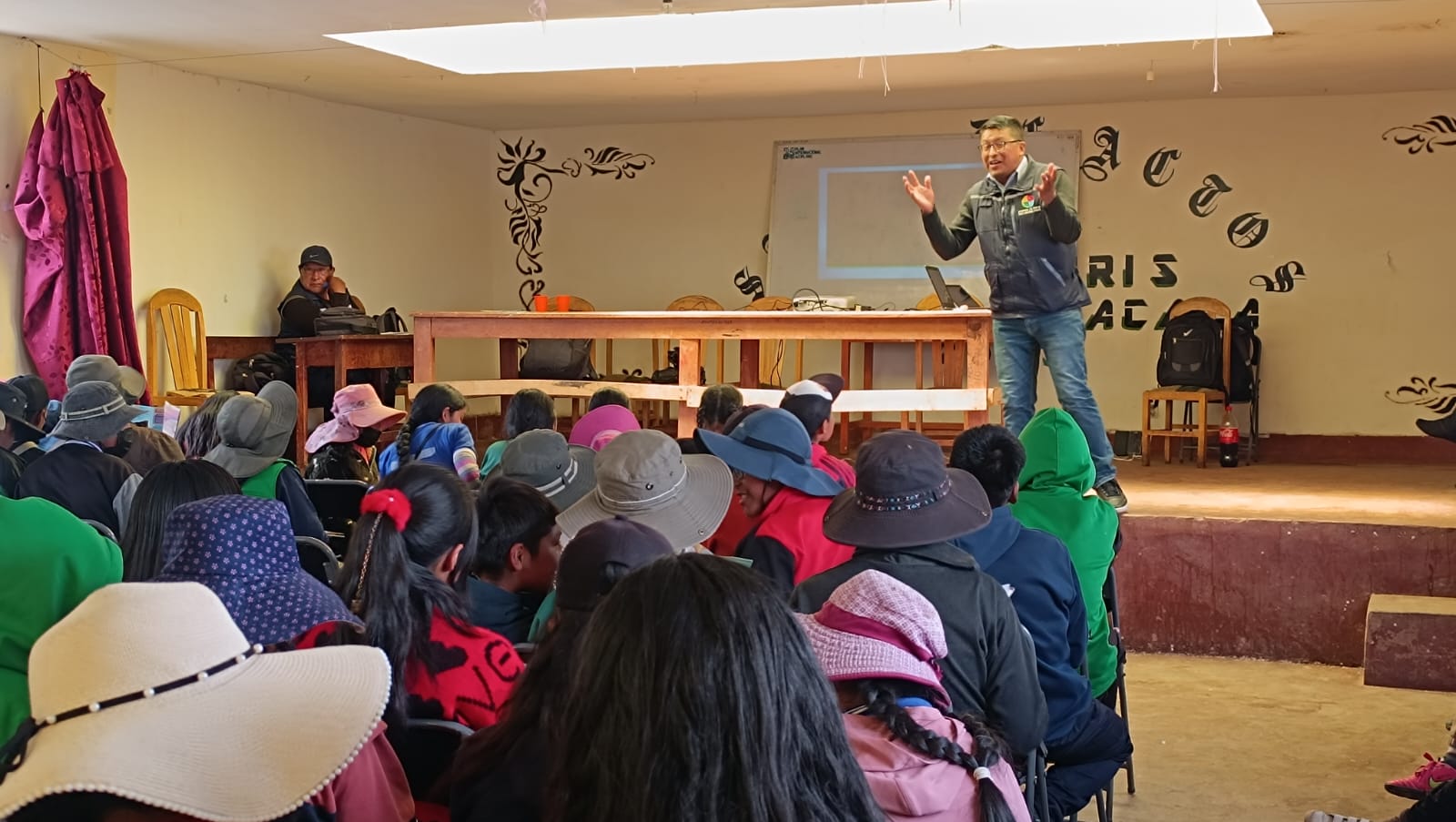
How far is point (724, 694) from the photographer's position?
3.58 ft

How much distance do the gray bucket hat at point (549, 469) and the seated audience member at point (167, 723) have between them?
178 centimetres

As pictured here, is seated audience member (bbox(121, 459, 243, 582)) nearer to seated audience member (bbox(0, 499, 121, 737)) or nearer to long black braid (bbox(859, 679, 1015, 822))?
A: seated audience member (bbox(0, 499, 121, 737))

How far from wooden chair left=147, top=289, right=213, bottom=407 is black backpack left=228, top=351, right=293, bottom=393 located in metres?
0.20

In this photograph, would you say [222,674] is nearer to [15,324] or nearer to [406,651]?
[406,651]

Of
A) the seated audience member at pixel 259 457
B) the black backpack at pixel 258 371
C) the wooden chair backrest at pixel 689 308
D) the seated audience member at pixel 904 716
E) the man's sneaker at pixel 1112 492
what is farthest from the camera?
the wooden chair backrest at pixel 689 308

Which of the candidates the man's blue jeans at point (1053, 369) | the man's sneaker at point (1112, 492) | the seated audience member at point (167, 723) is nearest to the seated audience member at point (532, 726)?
the seated audience member at point (167, 723)

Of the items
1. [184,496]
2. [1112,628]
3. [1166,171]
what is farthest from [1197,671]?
[1166,171]

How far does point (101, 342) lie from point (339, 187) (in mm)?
2308

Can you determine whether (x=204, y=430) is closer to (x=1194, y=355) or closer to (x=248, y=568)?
(x=248, y=568)

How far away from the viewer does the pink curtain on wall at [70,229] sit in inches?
260

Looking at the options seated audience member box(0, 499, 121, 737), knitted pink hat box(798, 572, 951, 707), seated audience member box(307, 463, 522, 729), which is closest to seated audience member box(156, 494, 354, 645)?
seated audience member box(307, 463, 522, 729)

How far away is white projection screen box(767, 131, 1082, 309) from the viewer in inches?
351

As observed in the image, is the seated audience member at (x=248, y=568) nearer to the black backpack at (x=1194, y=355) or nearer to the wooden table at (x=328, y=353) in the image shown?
the wooden table at (x=328, y=353)

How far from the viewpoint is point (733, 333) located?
20.5 ft
